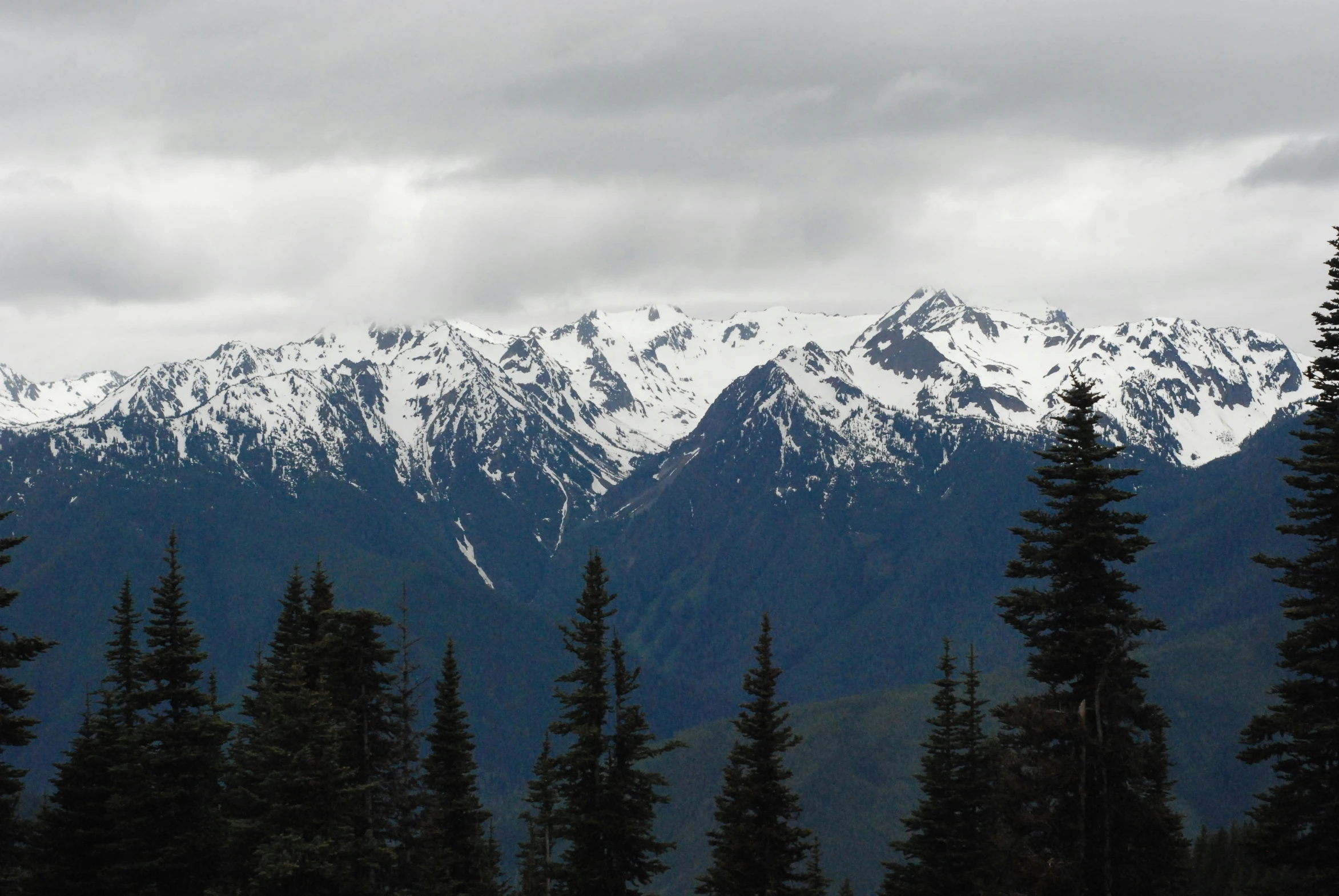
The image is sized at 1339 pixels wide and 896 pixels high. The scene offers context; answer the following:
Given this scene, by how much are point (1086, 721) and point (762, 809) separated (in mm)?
18629

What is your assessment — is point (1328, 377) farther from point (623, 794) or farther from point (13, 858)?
point (13, 858)

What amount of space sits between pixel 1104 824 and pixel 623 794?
60.9 feet

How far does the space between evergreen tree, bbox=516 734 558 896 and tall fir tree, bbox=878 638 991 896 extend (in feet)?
48.1

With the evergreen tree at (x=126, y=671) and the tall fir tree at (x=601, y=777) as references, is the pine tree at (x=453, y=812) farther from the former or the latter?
the evergreen tree at (x=126, y=671)

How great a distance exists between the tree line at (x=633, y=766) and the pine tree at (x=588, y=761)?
11 cm

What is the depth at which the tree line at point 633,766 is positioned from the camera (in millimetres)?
39469

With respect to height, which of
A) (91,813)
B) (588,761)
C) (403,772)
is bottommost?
(91,813)

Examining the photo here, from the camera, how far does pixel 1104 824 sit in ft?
129

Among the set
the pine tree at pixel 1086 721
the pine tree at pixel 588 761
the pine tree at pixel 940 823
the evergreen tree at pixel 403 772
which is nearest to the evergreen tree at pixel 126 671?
the evergreen tree at pixel 403 772

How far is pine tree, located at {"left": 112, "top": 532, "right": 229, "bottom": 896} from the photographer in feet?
175

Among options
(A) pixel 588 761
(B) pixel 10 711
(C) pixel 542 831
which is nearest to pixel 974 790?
(A) pixel 588 761

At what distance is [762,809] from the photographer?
55.0 meters

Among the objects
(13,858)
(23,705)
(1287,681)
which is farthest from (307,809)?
(1287,681)

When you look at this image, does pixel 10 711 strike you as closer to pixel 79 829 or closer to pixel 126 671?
pixel 79 829
